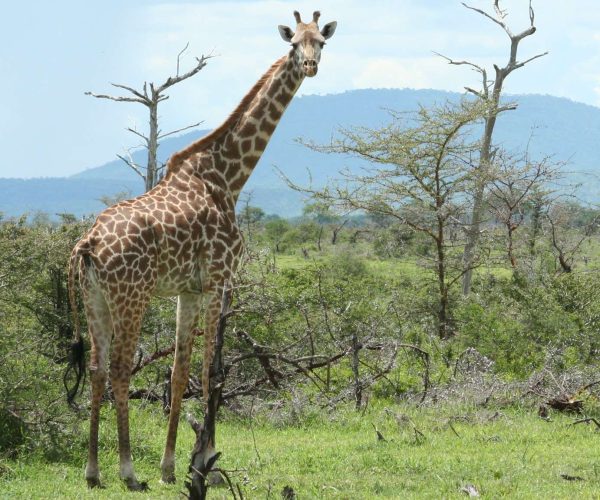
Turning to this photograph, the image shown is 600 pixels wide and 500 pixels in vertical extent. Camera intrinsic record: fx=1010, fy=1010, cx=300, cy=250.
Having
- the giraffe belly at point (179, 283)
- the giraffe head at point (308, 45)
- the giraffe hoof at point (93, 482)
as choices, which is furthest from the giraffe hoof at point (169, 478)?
the giraffe head at point (308, 45)

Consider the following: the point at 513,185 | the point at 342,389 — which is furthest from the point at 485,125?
the point at 342,389

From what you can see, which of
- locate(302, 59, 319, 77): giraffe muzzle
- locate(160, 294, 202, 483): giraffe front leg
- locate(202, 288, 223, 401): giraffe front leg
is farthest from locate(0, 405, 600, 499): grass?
locate(302, 59, 319, 77): giraffe muzzle

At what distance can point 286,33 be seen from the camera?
891 cm

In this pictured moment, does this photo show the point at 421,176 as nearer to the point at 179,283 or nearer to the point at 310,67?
the point at 310,67

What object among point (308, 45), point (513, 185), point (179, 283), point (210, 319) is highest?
point (308, 45)

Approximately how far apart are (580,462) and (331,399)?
324 cm

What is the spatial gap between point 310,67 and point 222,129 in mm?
932

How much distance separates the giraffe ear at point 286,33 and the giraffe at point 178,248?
1cm

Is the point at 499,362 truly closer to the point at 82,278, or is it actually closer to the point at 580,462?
the point at 580,462

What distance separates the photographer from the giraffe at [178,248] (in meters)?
7.54

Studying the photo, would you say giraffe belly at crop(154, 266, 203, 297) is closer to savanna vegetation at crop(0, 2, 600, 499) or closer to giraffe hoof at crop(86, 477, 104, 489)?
savanna vegetation at crop(0, 2, 600, 499)

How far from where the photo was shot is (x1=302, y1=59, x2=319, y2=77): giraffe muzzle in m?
8.41

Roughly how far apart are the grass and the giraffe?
63cm

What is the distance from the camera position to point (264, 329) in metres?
12.5
